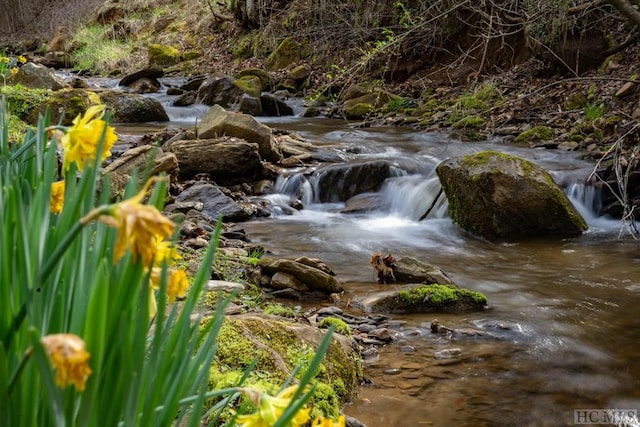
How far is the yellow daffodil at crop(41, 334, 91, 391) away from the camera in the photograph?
0.65m

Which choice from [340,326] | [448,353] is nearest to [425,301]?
[448,353]

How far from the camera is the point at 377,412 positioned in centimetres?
290

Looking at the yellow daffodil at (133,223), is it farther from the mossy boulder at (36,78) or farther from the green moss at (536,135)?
the mossy boulder at (36,78)

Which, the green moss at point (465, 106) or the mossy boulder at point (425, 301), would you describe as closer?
the mossy boulder at point (425, 301)

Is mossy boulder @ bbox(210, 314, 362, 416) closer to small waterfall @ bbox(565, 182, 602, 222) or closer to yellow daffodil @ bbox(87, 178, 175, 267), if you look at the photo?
yellow daffodil @ bbox(87, 178, 175, 267)

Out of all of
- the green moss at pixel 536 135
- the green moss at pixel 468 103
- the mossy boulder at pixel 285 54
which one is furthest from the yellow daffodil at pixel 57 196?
the mossy boulder at pixel 285 54

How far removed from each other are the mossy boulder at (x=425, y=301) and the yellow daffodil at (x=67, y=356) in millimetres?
3899

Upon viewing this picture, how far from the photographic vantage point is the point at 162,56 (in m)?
22.4

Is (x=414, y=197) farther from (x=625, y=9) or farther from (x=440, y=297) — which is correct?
(x=625, y=9)

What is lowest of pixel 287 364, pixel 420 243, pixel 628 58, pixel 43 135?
pixel 420 243

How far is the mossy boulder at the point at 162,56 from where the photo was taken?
73.3 feet

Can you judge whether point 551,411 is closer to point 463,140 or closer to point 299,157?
point 299,157

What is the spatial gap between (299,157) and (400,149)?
174 cm

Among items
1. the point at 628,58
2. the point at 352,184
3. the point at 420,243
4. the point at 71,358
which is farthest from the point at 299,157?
the point at 71,358
